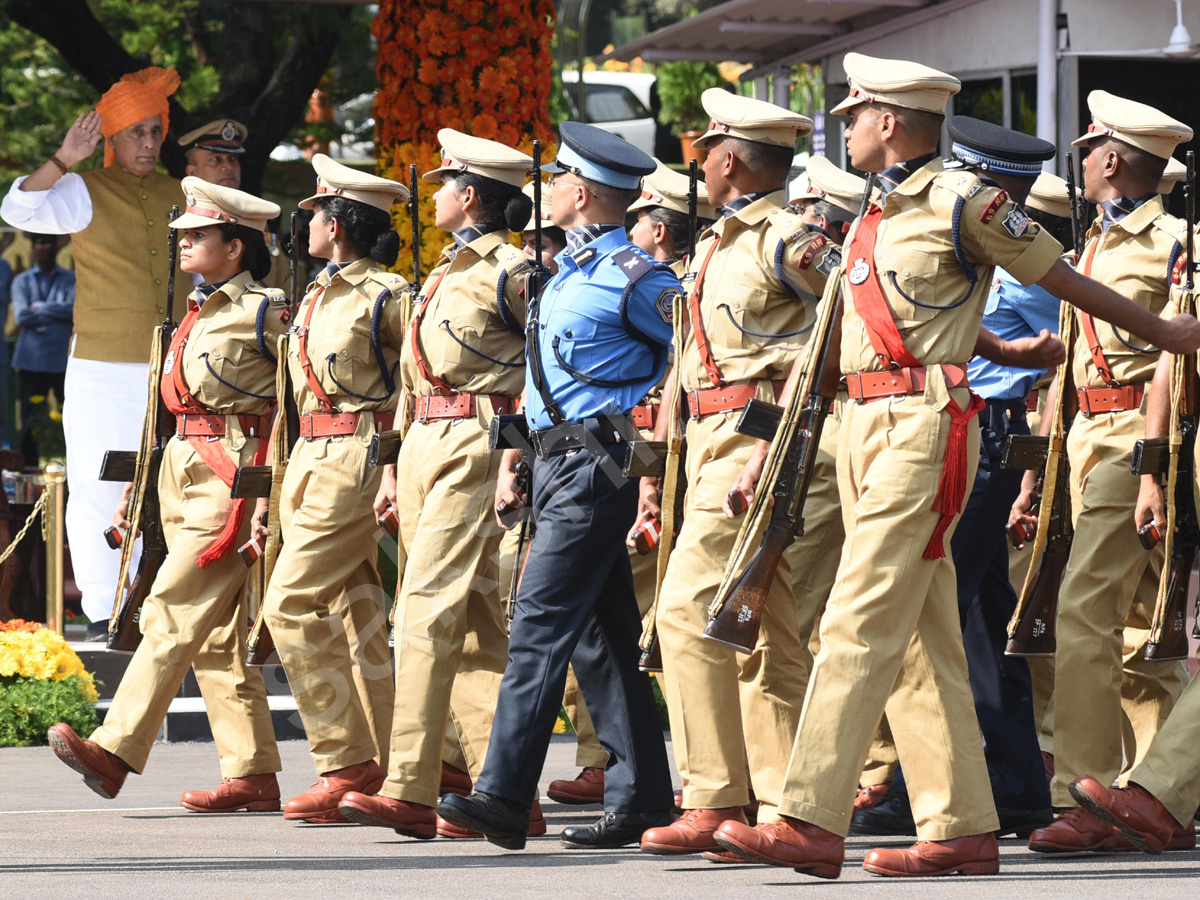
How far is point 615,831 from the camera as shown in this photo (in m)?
6.57

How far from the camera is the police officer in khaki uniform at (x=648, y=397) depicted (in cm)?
782

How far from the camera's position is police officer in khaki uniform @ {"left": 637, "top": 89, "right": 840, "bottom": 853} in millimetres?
6270

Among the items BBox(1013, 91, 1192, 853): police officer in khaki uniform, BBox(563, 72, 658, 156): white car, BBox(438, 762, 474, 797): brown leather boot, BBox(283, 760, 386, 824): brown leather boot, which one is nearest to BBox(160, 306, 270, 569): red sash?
BBox(283, 760, 386, 824): brown leather boot

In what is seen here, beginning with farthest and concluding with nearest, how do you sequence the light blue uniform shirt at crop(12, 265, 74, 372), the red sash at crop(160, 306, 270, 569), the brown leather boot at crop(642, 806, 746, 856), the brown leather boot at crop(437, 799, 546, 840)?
the light blue uniform shirt at crop(12, 265, 74, 372) → the red sash at crop(160, 306, 270, 569) → the brown leather boot at crop(437, 799, 546, 840) → the brown leather boot at crop(642, 806, 746, 856)

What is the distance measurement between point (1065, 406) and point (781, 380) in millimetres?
931

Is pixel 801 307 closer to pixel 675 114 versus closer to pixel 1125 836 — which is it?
pixel 1125 836

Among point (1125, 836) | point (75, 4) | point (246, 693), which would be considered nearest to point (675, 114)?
point (75, 4)

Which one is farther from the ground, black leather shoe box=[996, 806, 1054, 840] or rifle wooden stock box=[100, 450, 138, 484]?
rifle wooden stock box=[100, 450, 138, 484]

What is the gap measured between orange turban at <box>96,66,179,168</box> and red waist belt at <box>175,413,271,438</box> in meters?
2.84

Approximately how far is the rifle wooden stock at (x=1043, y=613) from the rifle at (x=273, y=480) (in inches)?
97.3

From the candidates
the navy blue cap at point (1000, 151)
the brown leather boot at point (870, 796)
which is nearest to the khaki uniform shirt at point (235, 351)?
the brown leather boot at point (870, 796)

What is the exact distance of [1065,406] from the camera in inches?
263

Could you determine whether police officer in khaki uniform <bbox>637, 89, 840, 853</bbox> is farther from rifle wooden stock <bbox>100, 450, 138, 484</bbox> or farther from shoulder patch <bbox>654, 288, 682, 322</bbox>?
rifle wooden stock <bbox>100, 450, 138, 484</bbox>

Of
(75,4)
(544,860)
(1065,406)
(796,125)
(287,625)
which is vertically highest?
(75,4)
